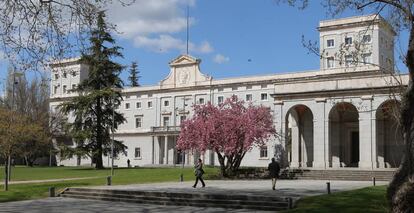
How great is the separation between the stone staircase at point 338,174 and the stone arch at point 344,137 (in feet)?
21.4

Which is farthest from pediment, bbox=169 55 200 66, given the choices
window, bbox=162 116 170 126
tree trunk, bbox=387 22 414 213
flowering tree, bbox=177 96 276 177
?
tree trunk, bbox=387 22 414 213

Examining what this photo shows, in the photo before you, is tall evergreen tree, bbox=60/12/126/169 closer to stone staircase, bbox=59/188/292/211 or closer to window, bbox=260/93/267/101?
window, bbox=260/93/267/101

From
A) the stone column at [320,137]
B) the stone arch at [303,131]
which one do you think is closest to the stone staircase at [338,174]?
the stone column at [320,137]

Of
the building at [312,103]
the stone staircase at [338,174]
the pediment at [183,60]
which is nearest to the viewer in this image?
the building at [312,103]

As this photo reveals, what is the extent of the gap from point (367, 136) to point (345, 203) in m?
23.1

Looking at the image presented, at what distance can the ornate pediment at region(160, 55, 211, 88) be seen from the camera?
77812mm

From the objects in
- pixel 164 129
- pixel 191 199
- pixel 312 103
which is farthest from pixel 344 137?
pixel 164 129

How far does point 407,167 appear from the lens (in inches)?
427

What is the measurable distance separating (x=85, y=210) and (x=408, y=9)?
14.2 metres

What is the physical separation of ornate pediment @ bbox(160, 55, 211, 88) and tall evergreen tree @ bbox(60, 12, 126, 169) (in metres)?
17.0

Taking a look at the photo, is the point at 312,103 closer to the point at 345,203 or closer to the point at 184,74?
the point at 345,203

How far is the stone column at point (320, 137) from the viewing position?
43.5m

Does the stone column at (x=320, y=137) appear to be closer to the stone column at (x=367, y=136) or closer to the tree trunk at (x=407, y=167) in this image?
the stone column at (x=367, y=136)

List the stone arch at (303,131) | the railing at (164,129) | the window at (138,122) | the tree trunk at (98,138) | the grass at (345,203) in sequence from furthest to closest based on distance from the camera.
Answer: the window at (138,122), the railing at (164,129), the tree trunk at (98,138), the stone arch at (303,131), the grass at (345,203)
